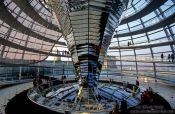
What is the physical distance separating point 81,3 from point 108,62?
96.7ft

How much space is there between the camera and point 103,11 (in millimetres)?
18531

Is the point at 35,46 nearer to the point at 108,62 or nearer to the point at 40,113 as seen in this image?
the point at 108,62

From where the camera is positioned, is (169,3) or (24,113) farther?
(169,3)

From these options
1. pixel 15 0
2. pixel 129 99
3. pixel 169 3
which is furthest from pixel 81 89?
pixel 169 3

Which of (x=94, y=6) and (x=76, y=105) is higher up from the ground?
(x=94, y=6)

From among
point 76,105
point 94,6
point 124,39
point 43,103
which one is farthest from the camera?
point 124,39

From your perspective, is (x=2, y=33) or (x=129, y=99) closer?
(x=129, y=99)

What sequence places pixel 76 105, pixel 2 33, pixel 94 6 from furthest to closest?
pixel 2 33 < pixel 94 6 < pixel 76 105

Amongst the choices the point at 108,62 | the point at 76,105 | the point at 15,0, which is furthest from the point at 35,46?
the point at 76,105

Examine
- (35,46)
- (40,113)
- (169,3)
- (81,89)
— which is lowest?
A: (40,113)

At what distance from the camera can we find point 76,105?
48.5 feet

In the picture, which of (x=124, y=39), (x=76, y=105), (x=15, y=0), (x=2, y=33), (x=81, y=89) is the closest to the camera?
(x=76, y=105)

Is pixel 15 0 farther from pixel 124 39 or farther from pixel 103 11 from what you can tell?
pixel 124 39

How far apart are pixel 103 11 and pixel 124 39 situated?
27992 millimetres
